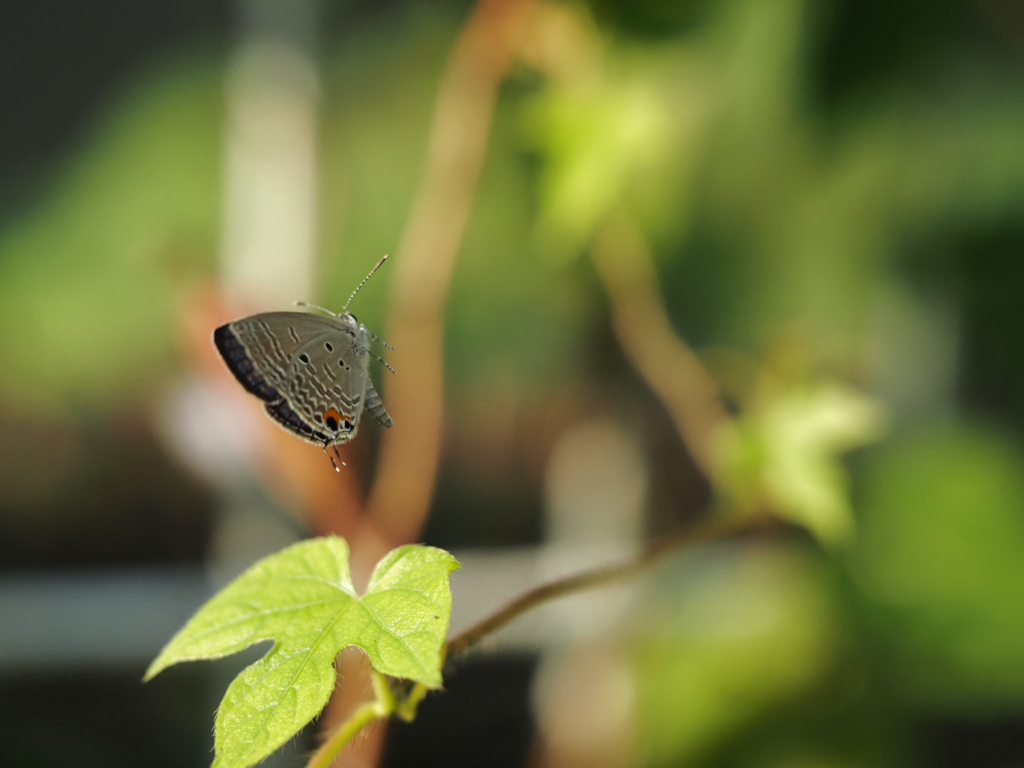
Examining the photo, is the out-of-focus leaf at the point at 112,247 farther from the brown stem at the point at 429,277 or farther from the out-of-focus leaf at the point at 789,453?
the out-of-focus leaf at the point at 789,453

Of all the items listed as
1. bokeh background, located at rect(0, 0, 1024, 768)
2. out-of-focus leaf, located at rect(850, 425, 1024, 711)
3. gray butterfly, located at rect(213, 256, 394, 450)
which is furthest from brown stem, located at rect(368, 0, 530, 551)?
out-of-focus leaf, located at rect(850, 425, 1024, 711)

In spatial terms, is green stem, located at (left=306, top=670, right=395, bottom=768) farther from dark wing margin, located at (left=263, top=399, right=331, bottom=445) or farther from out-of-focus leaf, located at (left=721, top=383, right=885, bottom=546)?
out-of-focus leaf, located at (left=721, top=383, right=885, bottom=546)

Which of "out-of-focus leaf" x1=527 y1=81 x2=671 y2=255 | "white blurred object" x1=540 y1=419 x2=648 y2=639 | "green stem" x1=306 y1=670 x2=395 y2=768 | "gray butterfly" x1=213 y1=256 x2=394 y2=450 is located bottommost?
"white blurred object" x1=540 y1=419 x2=648 y2=639

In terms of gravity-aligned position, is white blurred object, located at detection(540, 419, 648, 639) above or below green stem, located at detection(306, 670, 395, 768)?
below

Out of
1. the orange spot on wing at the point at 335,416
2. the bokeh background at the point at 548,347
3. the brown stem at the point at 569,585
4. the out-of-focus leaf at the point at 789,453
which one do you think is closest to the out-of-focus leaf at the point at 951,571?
the bokeh background at the point at 548,347

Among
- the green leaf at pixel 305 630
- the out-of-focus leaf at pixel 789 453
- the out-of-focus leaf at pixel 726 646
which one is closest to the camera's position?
the green leaf at pixel 305 630

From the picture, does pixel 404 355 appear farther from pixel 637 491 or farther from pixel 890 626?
pixel 890 626

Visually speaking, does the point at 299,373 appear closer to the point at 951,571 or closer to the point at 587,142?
the point at 587,142
